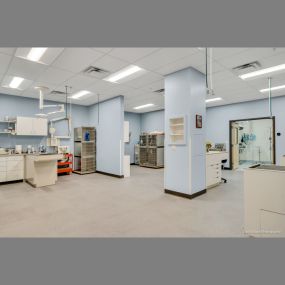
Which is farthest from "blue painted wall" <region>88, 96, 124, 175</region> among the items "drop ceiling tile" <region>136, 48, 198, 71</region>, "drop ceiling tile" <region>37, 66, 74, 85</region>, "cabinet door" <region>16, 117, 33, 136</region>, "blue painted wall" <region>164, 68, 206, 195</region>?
"drop ceiling tile" <region>136, 48, 198, 71</region>

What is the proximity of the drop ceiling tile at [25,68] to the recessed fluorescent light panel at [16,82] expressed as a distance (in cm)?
37

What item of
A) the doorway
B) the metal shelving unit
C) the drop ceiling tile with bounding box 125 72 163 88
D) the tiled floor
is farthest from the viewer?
the doorway

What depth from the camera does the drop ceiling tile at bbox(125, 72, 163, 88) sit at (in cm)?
448

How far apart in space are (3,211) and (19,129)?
354cm

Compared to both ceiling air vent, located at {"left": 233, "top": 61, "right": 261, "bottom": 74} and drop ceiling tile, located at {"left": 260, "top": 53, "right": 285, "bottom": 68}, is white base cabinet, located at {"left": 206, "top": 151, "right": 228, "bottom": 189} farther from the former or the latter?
drop ceiling tile, located at {"left": 260, "top": 53, "right": 285, "bottom": 68}

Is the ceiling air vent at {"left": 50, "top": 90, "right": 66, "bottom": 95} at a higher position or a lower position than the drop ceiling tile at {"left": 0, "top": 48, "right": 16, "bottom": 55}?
higher

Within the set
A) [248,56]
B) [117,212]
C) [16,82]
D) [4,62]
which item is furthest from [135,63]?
[16,82]

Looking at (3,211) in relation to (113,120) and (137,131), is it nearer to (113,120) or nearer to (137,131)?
(113,120)

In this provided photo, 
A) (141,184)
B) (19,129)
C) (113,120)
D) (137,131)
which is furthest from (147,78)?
(137,131)

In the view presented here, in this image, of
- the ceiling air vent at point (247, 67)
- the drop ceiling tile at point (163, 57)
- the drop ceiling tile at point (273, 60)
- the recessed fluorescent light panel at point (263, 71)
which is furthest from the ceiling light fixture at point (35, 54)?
the recessed fluorescent light panel at point (263, 71)

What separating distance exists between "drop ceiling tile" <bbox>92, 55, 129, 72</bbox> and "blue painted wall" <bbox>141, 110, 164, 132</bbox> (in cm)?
591

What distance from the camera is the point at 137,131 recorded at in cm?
1070

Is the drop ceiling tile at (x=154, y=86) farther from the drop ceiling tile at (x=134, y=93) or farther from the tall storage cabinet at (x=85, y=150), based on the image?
the tall storage cabinet at (x=85, y=150)

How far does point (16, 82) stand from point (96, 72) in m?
2.59
